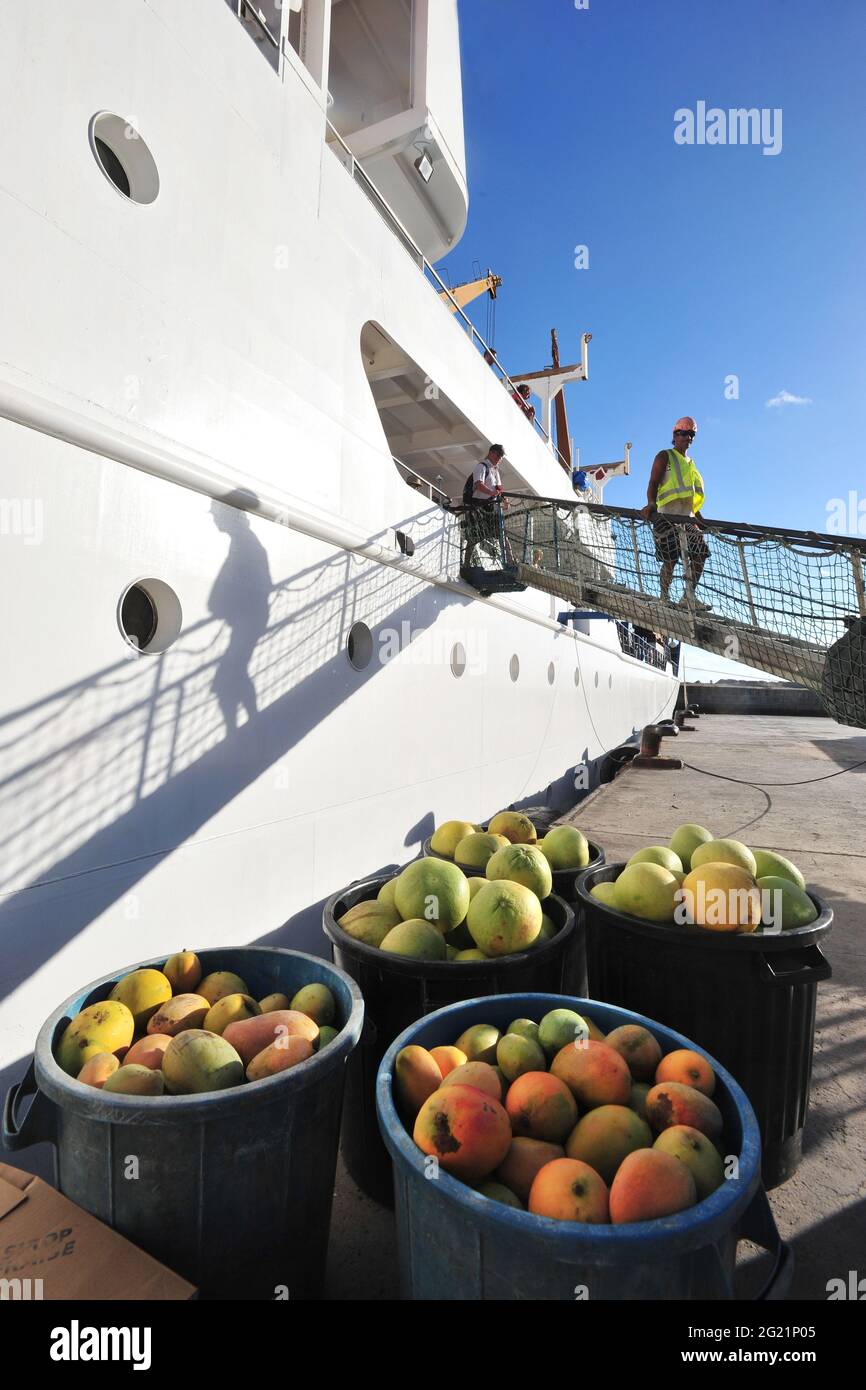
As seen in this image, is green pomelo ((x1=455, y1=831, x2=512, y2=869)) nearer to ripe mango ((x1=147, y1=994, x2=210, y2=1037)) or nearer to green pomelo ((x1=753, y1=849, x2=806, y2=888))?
green pomelo ((x1=753, y1=849, x2=806, y2=888))

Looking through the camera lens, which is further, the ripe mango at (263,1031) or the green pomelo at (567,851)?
the green pomelo at (567,851)

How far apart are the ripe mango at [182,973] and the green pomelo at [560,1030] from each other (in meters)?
1.23

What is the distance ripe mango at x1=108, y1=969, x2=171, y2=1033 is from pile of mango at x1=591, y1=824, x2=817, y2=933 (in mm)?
1727

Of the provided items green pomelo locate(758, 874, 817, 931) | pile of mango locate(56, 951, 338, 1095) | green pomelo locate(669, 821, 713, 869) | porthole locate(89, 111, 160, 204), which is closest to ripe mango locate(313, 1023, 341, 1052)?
pile of mango locate(56, 951, 338, 1095)

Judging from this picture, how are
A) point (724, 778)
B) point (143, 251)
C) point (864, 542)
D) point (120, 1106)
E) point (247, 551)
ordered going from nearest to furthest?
1. point (120, 1106)
2. point (143, 251)
3. point (247, 551)
4. point (864, 542)
5. point (724, 778)

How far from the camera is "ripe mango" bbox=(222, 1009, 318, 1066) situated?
1.83 m

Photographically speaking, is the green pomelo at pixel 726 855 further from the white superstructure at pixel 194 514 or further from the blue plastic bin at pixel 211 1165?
the white superstructure at pixel 194 514

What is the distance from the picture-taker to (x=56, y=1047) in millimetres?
1905

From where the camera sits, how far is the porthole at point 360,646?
4.76 metres

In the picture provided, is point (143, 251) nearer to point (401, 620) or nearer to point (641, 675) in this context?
point (401, 620)

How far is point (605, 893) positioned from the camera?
2676 millimetres

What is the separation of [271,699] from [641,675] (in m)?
17.4

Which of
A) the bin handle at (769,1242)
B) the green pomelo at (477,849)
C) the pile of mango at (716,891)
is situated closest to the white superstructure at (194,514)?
the green pomelo at (477,849)
